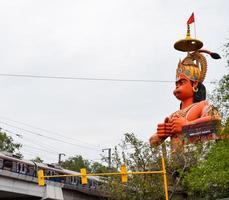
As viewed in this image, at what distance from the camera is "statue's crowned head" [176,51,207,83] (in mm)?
43812

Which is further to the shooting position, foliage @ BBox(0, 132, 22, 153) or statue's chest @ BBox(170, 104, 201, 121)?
foliage @ BBox(0, 132, 22, 153)

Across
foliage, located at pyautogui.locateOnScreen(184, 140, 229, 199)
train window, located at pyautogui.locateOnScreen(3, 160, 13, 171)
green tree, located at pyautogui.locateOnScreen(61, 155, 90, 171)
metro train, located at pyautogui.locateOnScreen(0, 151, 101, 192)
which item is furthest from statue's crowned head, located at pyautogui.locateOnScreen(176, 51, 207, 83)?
green tree, located at pyautogui.locateOnScreen(61, 155, 90, 171)

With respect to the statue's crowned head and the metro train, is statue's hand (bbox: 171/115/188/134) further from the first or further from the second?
the metro train

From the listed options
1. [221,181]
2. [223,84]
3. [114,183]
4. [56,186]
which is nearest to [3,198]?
[56,186]

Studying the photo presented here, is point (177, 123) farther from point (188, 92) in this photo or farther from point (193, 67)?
point (193, 67)

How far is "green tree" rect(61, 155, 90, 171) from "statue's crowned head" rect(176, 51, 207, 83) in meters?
51.0

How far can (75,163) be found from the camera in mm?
96062

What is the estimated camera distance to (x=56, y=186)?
36812 millimetres

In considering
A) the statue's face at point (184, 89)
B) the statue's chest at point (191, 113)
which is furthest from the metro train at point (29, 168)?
the statue's face at point (184, 89)

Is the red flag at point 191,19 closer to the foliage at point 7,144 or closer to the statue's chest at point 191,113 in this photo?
the statue's chest at point 191,113

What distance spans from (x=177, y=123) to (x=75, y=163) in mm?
56828

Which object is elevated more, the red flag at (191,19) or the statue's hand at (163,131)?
the red flag at (191,19)

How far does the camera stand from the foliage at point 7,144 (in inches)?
2544

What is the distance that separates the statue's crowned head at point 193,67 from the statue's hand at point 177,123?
3.98m
